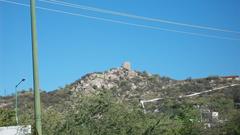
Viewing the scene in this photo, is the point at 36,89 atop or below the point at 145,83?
below

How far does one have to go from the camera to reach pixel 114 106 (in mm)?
22531

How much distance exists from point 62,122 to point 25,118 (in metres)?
2.45

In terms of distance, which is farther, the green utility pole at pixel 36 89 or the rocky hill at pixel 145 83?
the rocky hill at pixel 145 83

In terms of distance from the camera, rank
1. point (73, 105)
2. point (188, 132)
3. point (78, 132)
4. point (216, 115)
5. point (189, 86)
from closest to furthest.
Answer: point (78, 132) < point (73, 105) < point (188, 132) < point (216, 115) < point (189, 86)

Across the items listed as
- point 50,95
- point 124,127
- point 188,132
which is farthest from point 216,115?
point 50,95

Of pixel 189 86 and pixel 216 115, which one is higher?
pixel 189 86

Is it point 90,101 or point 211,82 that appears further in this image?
point 211,82

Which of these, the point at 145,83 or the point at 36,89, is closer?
the point at 36,89

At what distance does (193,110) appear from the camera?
127 ft

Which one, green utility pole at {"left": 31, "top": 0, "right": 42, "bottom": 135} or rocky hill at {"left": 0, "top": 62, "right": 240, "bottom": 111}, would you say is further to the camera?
rocky hill at {"left": 0, "top": 62, "right": 240, "bottom": 111}

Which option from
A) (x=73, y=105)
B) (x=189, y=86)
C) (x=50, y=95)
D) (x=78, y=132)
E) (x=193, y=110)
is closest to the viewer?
(x=78, y=132)

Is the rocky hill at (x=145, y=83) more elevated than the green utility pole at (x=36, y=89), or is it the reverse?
the rocky hill at (x=145, y=83)

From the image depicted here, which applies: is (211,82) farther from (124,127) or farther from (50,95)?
(124,127)

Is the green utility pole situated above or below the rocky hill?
below
